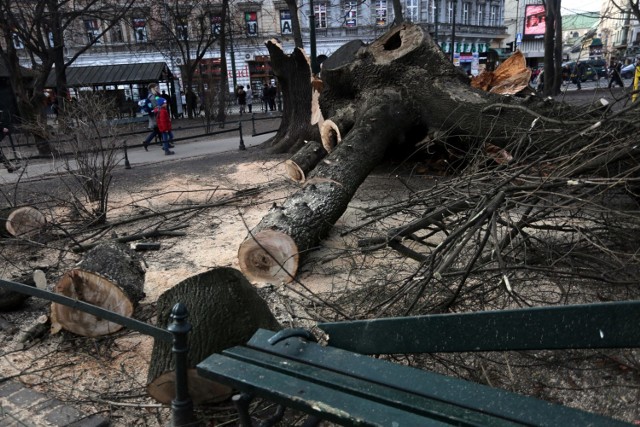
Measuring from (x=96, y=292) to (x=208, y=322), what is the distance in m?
1.35

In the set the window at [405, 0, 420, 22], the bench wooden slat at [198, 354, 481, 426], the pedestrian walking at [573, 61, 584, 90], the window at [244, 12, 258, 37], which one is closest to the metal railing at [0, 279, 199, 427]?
the bench wooden slat at [198, 354, 481, 426]

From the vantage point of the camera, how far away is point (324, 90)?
29.6 feet

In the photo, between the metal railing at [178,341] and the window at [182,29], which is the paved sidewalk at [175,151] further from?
the window at [182,29]

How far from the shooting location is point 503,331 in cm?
171

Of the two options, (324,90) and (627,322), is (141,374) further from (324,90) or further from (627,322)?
(324,90)

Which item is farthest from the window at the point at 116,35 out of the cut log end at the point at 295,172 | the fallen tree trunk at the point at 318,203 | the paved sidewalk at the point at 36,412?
the paved sidewalk at the point at 36,412

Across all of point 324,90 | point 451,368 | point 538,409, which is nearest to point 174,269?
point 451,368

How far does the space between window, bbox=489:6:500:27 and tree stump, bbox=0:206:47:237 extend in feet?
180

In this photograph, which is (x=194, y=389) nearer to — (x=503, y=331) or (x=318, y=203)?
(x=503, y=331)

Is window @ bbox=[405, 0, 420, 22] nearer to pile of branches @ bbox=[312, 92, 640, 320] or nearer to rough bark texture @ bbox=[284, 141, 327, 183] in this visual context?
rough bark texture @ bbox=[284, 141, 327, 183]

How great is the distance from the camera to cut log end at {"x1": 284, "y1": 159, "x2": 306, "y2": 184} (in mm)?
7783

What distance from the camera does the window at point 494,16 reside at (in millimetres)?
52344

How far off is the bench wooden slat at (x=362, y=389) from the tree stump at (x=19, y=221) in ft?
17.4

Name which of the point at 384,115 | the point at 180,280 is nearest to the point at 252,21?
the point at 384,115
